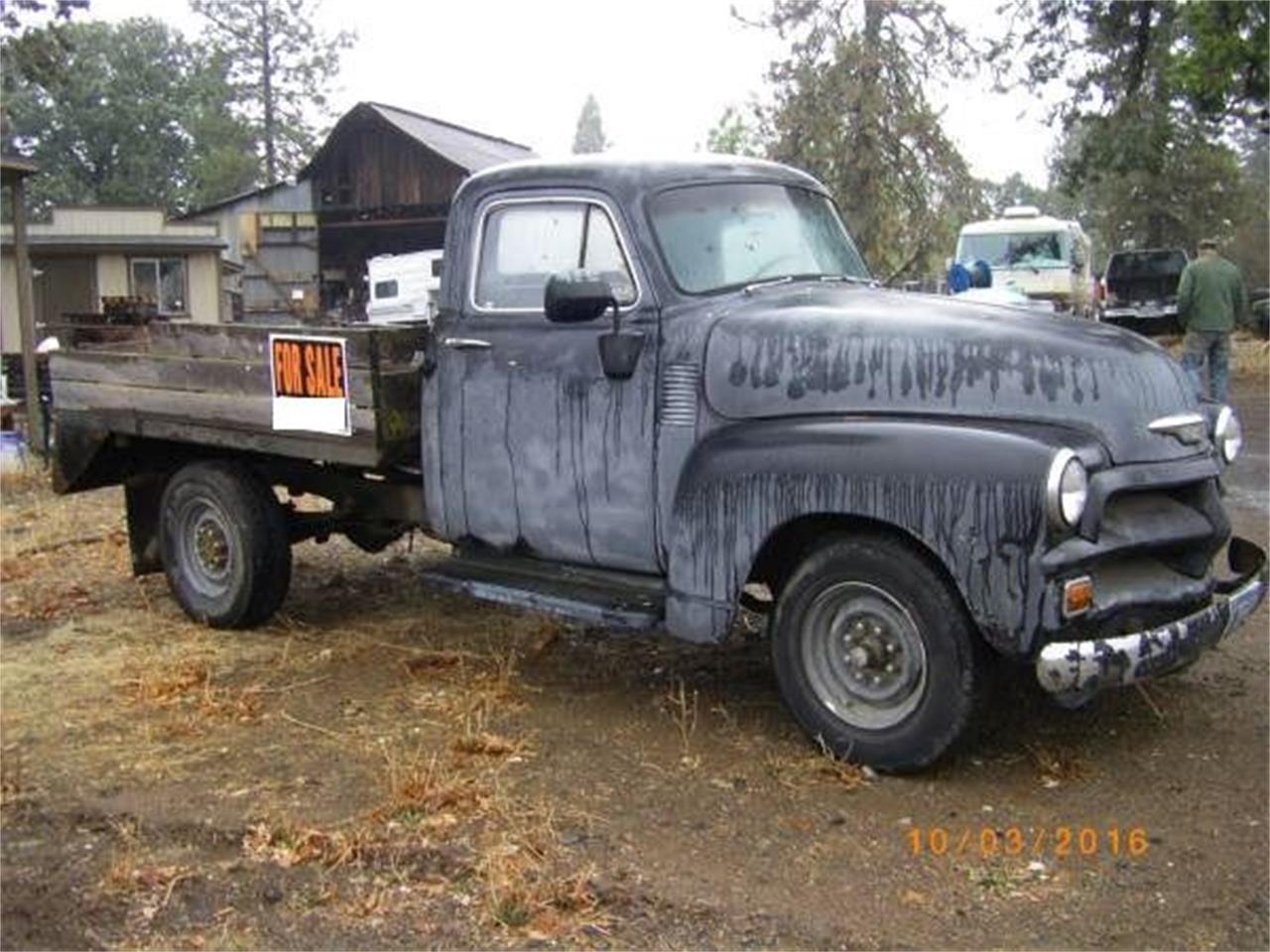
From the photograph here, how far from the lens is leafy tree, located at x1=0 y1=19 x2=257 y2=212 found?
6725cm

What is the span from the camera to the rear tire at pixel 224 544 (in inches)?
269

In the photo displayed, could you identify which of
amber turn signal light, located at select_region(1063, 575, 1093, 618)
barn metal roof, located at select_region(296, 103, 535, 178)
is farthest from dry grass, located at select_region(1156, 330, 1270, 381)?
barn metal roof, located at select_region(296, 103, 535, 178)

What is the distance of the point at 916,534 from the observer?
14.7ft

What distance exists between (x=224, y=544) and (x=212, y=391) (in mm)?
805

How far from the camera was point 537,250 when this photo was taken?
18.9ft

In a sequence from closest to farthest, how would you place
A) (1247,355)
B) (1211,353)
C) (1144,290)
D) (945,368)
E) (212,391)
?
1. (945,368)
2. (212,391)
3. (1211,353)
4. (1247,355)
5. (1144,290)

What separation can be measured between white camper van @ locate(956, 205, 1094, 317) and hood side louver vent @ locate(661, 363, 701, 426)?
61.4 ft

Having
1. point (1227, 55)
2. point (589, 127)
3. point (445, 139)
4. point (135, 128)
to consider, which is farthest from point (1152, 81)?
point (589, 127)

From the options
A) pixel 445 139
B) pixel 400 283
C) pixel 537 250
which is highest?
pixel 445 139

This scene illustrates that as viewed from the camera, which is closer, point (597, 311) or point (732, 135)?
point (597, 311)

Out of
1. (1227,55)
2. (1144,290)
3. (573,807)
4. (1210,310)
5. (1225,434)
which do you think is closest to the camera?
(573,807)
